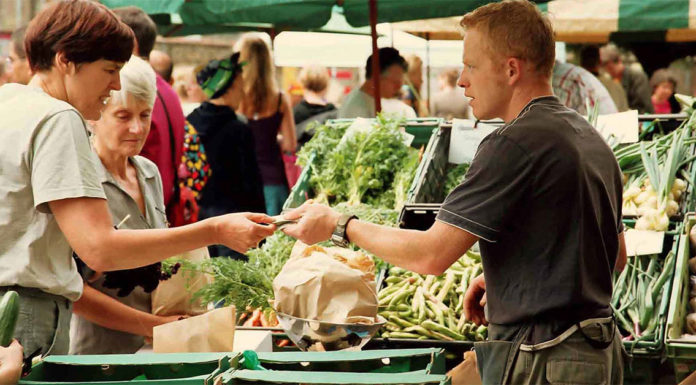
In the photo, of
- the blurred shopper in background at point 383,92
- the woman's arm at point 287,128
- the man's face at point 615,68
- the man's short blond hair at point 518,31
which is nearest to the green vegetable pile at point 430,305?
the man's short blond hair at point 518,31

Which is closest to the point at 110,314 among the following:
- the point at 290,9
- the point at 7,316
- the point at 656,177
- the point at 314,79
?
the point at 7,316

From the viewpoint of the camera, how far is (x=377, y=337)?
4148 millimetres

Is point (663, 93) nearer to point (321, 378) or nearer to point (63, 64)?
point (63, 64)

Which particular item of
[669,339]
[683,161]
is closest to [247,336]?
[669,339]

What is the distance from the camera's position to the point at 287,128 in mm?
8648

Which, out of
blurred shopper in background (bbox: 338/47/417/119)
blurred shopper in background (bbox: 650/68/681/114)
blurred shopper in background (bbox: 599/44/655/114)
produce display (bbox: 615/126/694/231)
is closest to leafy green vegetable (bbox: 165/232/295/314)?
produce display (bbox: 615/126/694/231)

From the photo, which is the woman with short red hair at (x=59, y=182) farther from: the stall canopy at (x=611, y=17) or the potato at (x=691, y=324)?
the stall canopy at (x=611, y=17)

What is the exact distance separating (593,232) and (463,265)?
207 cm

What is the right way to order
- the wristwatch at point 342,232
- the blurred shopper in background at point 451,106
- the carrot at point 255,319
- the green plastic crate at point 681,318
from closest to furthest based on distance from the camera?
the wristwatch at point 342,232
the green plastic crate at point 681,318
the carrot at point 255,319
the blurred shopper in background at point 451,106

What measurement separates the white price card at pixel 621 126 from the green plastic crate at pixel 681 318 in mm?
848

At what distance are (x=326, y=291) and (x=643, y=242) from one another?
6.72ft

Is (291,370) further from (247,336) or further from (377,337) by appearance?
(377,337)

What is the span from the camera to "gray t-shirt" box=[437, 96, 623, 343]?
8.64 ft

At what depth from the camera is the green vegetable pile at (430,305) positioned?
164 inches
